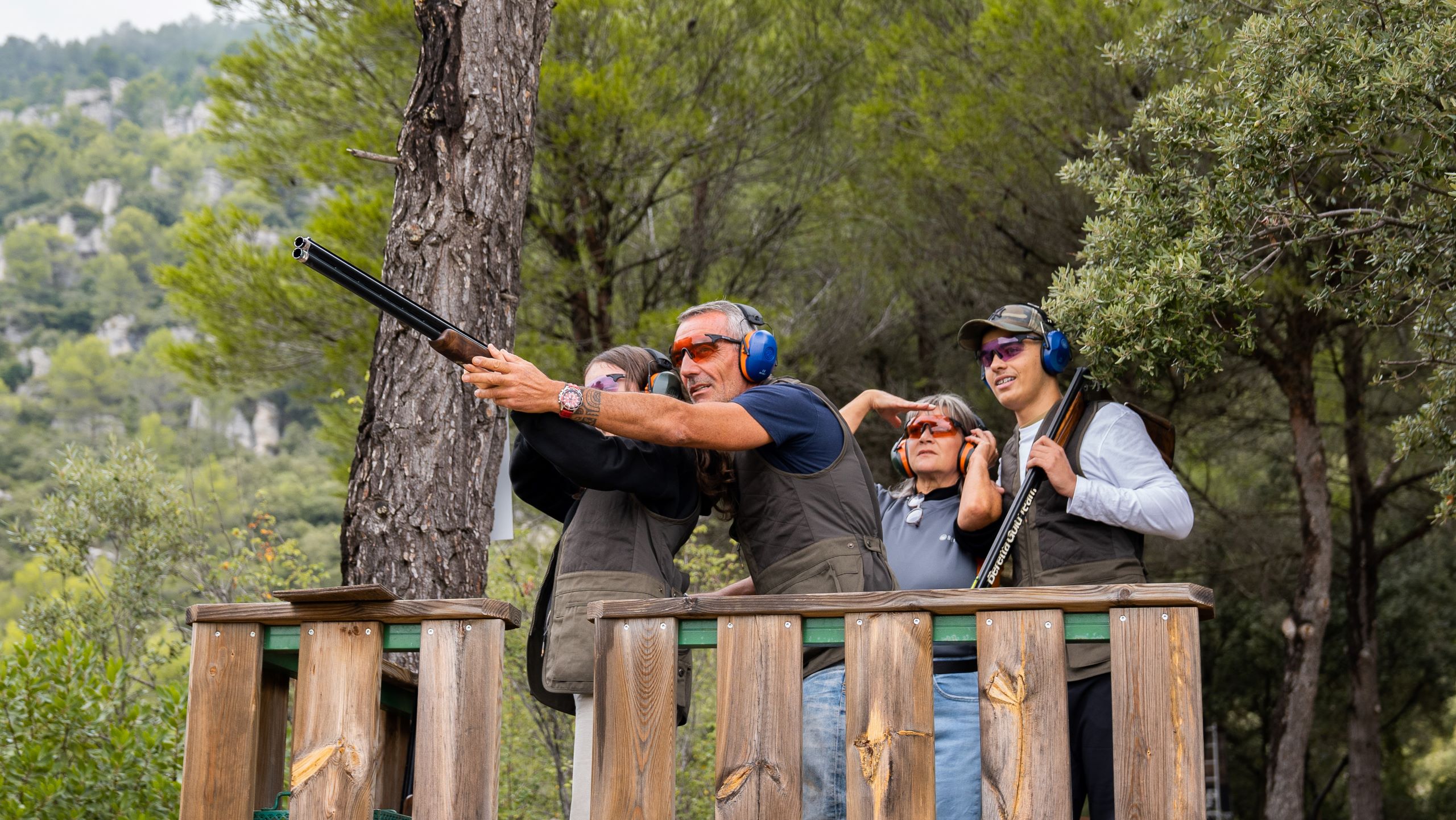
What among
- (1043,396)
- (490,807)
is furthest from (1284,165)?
(490,807)

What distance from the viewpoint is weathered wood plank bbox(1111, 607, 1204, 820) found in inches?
78.4

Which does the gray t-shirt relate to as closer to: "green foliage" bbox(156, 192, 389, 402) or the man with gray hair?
the man with gray hair

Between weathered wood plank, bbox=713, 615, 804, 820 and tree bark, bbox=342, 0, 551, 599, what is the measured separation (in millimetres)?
2117

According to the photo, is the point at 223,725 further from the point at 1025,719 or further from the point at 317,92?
the point at 317,92

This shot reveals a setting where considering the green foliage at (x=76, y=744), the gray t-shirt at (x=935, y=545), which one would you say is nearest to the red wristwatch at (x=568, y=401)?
the gray t-shirt at (x=935, y=545)

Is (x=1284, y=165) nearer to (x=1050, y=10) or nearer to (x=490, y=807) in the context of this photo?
(x=490, y=807)

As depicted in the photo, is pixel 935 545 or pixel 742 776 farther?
pixel 935 545

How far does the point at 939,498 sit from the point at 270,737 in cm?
182

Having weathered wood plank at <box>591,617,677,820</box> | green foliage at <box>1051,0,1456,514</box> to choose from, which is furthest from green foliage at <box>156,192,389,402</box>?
weathered wood plank at <box>591,617,677,820</box>

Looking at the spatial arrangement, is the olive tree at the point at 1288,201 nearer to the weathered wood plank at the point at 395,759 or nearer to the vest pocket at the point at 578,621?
the vest pocket at the point at 578,621

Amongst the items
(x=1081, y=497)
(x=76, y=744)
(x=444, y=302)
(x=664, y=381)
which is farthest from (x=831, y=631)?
(x=76, y=744)

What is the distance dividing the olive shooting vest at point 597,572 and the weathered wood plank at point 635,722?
254 mm

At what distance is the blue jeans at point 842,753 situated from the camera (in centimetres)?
240

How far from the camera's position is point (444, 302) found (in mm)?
4250
